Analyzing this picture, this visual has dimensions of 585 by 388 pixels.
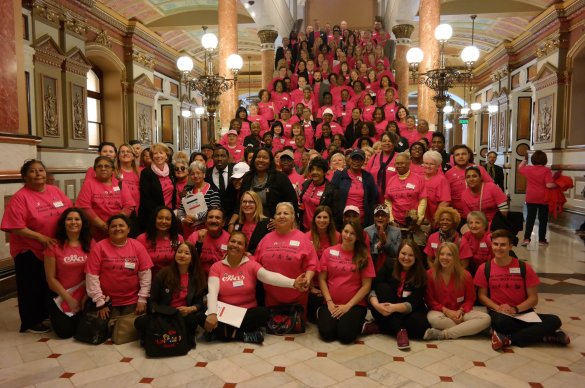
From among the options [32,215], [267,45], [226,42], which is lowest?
[32,215]

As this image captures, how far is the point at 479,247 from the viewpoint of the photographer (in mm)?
4617

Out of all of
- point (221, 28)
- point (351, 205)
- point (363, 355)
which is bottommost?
point (363, 355)

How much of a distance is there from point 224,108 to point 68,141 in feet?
13.2

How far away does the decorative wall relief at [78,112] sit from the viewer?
11.3 m

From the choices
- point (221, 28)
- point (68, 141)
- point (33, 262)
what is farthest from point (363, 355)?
point (68, 141)

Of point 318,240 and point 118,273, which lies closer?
point 118,273

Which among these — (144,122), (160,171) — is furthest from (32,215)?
(144,122)

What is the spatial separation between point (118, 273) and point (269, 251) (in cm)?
144

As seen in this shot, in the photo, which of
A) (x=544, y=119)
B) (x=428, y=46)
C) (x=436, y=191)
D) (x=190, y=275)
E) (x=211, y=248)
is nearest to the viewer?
(x=190, y=275)

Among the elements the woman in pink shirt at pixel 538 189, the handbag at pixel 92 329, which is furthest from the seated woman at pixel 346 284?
the woman in pink shirt at pixel 538 189

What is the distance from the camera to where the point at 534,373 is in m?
3.49

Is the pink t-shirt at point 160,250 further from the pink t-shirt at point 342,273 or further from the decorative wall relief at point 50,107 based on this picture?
the decorative wall relief at point 50,107

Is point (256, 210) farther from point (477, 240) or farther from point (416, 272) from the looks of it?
point (477, 240)

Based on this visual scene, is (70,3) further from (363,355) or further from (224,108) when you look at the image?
(363,355)
